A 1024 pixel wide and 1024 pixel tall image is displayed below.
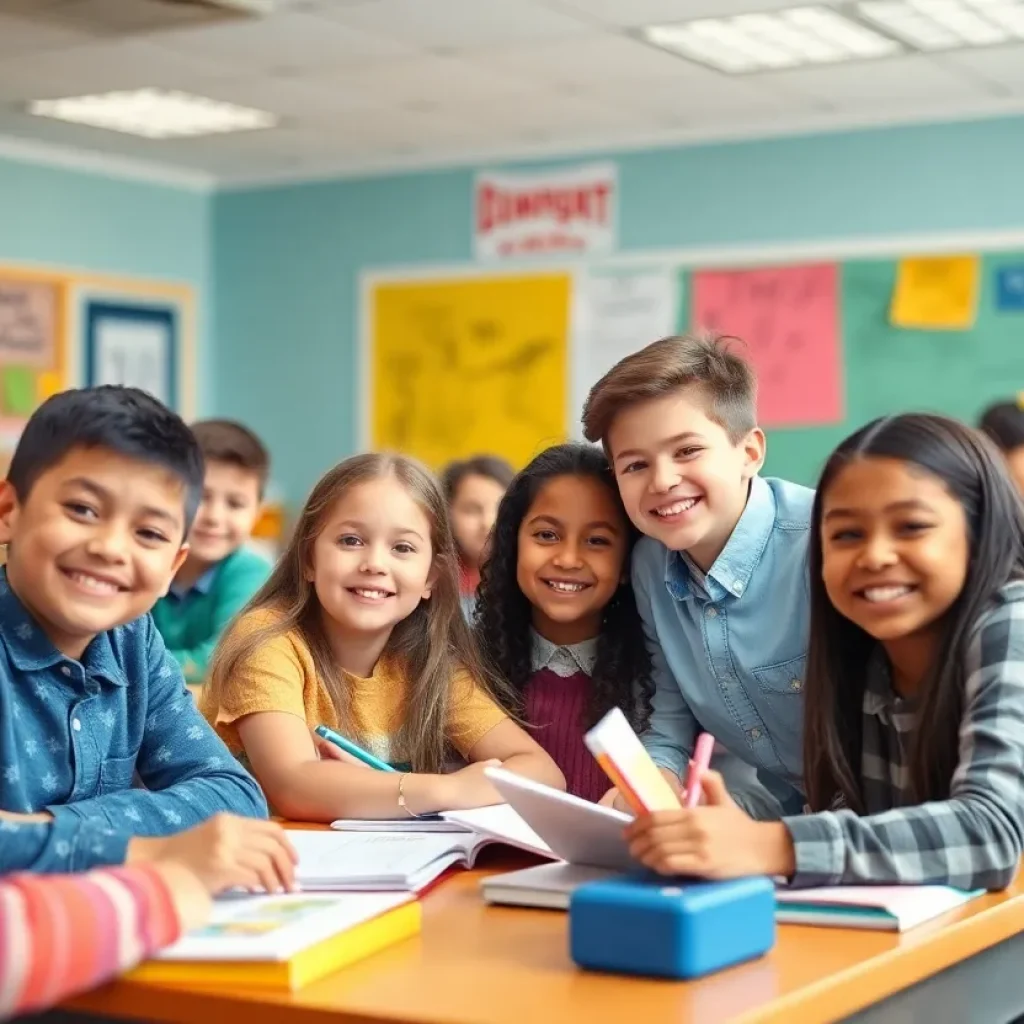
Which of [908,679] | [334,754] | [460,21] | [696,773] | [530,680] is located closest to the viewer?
[696,773]

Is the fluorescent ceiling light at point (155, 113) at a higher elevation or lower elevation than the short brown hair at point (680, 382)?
higher

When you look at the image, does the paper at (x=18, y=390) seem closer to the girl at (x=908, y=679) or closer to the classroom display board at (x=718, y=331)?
the classroom display board at (x=718, y=331)

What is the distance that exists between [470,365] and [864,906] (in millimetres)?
4526

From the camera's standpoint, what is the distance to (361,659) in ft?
6.78

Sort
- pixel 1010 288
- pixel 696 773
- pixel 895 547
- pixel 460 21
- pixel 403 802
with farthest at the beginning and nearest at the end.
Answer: pixel 1010 288
pixel 460 21
pixel 403 802
pixel 895 547
pixel 696 773

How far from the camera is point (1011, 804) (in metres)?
1.40

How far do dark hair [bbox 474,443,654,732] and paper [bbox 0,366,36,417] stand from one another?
3.72m

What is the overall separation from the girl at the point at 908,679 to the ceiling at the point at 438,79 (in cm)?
253

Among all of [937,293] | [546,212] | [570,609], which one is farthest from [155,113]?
[570,609]

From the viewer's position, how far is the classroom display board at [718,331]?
4.85 metres

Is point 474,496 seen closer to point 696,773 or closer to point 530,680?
Result: point 530,680

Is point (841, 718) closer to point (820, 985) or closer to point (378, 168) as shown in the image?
point (820, 985)

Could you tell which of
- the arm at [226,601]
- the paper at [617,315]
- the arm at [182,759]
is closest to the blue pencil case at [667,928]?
A: the arm at [182,759]

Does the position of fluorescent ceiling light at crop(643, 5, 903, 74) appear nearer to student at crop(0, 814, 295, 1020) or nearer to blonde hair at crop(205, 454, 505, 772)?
blonde hair at crop(205, 454, 505, 772)
